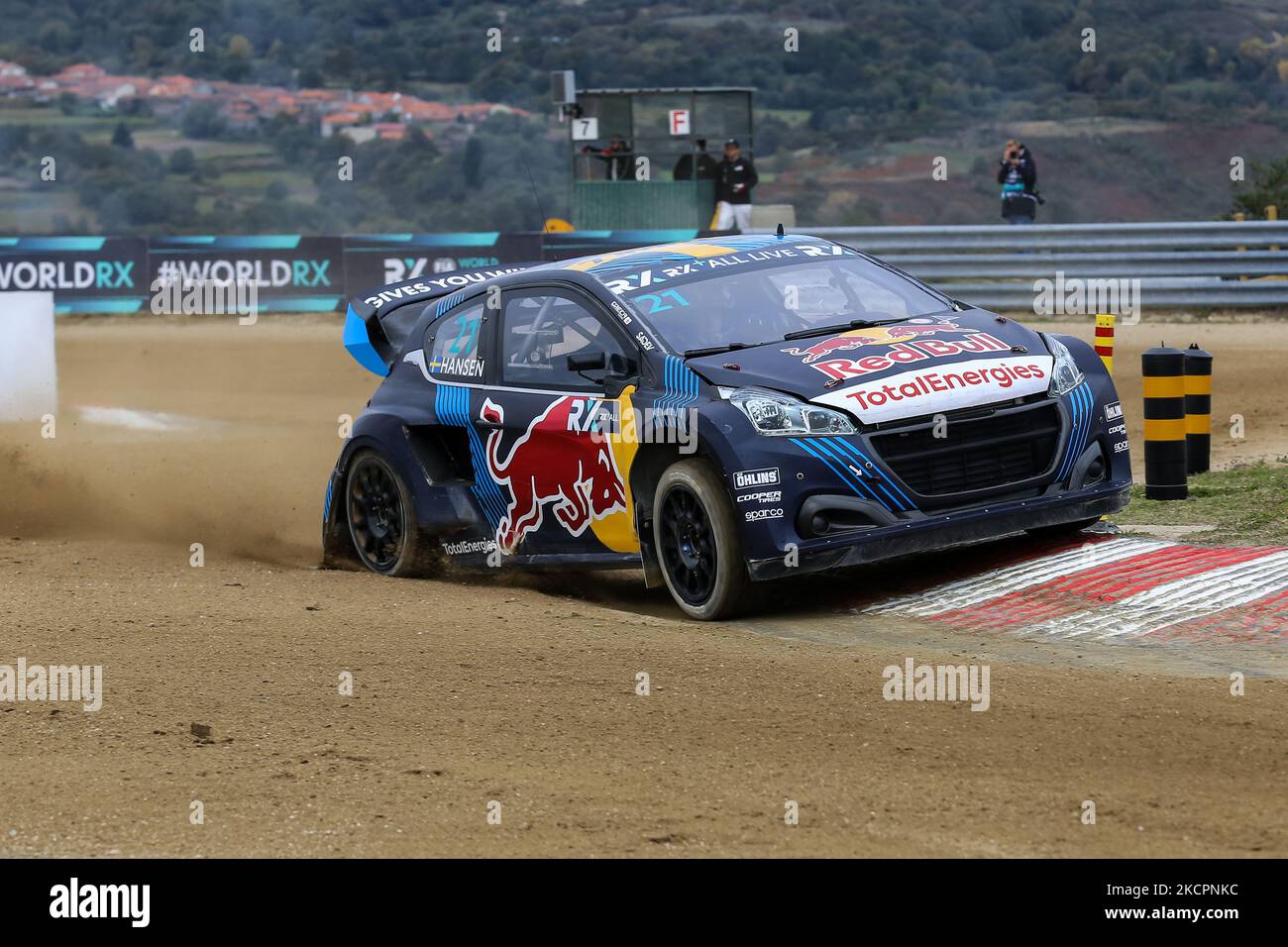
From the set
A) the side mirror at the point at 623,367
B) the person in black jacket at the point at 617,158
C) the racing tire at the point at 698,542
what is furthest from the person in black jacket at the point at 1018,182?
the racing tire at the point at 698,542

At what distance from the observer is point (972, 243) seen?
21.8 metres

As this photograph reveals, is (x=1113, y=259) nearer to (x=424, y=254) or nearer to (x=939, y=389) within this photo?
(x=424, y=254)

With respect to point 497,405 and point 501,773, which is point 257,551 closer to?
point 497,405

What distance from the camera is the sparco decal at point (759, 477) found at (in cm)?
724

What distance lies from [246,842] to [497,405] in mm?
4059

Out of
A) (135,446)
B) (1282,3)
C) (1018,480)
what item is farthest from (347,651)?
(1282,3)

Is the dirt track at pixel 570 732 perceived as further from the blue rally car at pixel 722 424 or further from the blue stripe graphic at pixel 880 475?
the blue stripe graphic at pixel 880 475

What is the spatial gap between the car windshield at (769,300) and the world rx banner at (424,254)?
48.0ft

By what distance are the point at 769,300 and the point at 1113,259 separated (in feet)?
46.0

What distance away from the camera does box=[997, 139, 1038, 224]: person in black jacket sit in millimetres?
25406

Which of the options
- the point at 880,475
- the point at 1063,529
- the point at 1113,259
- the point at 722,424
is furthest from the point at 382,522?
the point at 1113,259

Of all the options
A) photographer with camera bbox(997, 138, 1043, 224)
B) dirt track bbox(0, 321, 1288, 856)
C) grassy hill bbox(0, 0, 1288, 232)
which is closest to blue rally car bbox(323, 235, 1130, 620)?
dirt track bbox(0, 321, 1288, 856)

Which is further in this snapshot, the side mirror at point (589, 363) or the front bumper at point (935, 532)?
the side mirror at point (589, 363)

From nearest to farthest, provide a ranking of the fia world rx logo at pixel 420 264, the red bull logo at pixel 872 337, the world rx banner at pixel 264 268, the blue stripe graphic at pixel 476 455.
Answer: the red bull logo at pixel 872 337, the blue stripe graphic at pixel 476 455, the fia world rx logo at pixel 420 264, the world rx banner at pixel 264 268
